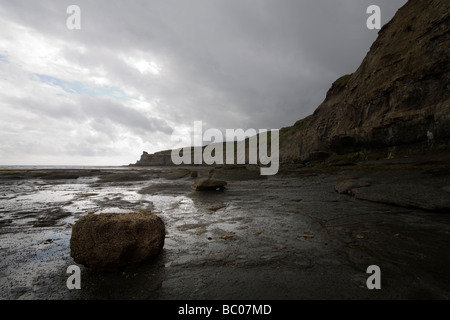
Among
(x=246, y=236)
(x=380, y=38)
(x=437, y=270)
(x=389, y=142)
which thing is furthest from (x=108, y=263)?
(x=380, y=38)

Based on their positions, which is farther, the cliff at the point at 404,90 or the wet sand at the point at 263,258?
the cliff at the point at 404,90

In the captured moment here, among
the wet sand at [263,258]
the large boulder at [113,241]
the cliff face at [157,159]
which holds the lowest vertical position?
the wet sand at [263,258]

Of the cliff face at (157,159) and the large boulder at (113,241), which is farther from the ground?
the cliff face at (157,159)

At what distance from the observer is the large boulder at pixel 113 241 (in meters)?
3.63

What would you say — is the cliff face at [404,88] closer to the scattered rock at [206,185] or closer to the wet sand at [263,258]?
the wet sand at [263,258]

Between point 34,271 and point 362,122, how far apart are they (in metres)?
31.3

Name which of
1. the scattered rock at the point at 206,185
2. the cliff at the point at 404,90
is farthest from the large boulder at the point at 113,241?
the cliff at the point at 404,90

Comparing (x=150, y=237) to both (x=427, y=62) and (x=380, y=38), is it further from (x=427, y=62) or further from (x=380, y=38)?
(x=380, y=38)

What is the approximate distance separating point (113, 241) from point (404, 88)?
27.5 m

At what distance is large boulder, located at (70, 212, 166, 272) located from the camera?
3627mm

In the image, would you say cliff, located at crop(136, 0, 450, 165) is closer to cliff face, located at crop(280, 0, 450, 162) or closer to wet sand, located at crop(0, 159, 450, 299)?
cliff face, located at crop(280, 0, 450, 162)

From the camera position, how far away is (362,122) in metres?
26.4

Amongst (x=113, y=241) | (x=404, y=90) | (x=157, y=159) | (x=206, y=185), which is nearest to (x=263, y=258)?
(x=113, y=241)

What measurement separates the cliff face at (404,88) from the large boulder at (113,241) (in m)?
22.6
